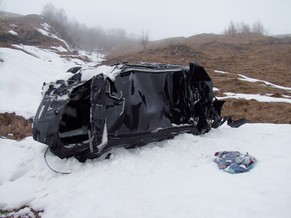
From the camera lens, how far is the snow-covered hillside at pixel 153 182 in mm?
2926

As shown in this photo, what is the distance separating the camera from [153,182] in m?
3.57

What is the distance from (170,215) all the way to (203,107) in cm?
341

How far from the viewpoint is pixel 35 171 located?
4.11m

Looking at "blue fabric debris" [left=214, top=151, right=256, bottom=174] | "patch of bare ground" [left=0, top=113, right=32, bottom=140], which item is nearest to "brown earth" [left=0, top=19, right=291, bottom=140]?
"patch of bare ground" [left=0, top=113, right=32, bottom=140]

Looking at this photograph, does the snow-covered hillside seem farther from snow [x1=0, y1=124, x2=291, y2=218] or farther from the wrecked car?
the wrecked car

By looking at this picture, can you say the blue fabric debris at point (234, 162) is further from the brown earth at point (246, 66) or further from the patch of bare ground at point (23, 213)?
the brown earth at point (246, 66)

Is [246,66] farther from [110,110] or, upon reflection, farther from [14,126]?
[110,110]

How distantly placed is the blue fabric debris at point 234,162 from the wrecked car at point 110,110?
1.13 m

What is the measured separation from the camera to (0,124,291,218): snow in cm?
292

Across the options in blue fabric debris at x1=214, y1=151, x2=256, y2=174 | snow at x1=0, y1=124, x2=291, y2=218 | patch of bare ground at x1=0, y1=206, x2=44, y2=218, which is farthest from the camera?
blue fabric debris at x1=214, y1=151, x2=256, y2=174

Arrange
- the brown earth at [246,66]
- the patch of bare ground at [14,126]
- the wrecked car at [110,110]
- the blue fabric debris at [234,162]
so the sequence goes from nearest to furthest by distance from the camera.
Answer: the blue fabric debris at [234,162] → the wrecked car at [110,110] → the patch of bare ground at [14,126] → the brown earth at [246,66]

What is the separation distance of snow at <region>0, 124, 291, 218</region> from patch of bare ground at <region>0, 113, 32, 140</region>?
737mm

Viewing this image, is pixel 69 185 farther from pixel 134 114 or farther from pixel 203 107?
pixel 203 107

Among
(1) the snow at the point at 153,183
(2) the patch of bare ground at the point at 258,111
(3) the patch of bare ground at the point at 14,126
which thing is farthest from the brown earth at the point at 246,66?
(3) the patch of bare ground at the point at 14,126
